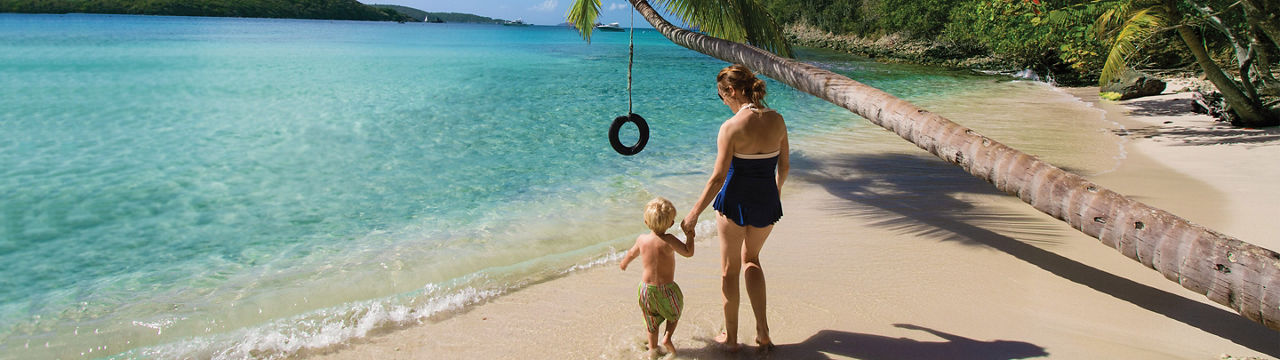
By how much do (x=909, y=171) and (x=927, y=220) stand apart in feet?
9.08

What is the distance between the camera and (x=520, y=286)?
526 cm

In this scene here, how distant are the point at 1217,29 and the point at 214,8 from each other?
139336 mm

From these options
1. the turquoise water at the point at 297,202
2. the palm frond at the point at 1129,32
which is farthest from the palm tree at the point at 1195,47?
the turquoise water at the point at 297,202

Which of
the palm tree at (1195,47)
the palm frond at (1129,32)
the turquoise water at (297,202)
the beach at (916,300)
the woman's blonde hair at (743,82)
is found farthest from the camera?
the palm tree at (1195,47)

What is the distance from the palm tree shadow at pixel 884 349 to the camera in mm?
3746

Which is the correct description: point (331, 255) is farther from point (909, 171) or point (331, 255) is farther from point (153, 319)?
point (909, 171)

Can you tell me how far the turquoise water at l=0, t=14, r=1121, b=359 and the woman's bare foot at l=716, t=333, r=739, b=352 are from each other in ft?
6.37

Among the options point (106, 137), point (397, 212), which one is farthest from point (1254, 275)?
point (106, 137)

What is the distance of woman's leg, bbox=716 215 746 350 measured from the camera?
3434mm

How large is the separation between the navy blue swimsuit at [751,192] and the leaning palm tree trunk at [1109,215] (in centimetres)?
195

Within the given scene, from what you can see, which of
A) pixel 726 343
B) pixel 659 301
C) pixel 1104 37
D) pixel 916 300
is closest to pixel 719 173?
pixel 659 301

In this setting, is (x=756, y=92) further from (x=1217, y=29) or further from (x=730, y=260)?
(x=1217, y=29)

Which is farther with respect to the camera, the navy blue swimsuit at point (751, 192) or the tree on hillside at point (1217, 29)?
the tree on hillside at point (1217, 29)

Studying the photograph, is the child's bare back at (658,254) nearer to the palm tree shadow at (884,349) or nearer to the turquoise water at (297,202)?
the palm tree shadow at (884,349)
